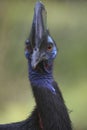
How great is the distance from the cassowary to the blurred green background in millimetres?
2119

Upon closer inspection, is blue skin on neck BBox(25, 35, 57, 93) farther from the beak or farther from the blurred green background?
the blurred green background

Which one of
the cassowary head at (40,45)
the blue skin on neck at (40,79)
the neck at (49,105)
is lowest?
the neck at (49,105)

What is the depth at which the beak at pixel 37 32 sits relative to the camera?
116 inches

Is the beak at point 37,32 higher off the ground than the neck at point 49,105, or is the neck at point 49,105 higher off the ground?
the beak at point 37,32

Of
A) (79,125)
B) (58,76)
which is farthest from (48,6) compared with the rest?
(79,125)

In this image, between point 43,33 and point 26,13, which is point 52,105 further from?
point 26,13

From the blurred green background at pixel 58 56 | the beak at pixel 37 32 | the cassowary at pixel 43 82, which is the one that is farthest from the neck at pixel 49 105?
the blurred green background at pixel 58 56

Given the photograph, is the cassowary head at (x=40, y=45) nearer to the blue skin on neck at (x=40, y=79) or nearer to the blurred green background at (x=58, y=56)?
the blue skin on neck at (x=40, y=79)

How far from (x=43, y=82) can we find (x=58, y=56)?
2.23m

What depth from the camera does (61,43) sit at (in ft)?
17.4

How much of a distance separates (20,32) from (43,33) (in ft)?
7.71

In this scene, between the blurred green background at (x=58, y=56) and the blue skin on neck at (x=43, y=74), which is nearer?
the blue skin on neck at (x=43, y=74)

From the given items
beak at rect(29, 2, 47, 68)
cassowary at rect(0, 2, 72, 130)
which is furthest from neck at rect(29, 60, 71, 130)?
beak at rect(29, 2, 47, 68)

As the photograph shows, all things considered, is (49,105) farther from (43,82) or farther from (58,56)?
(58,56)
